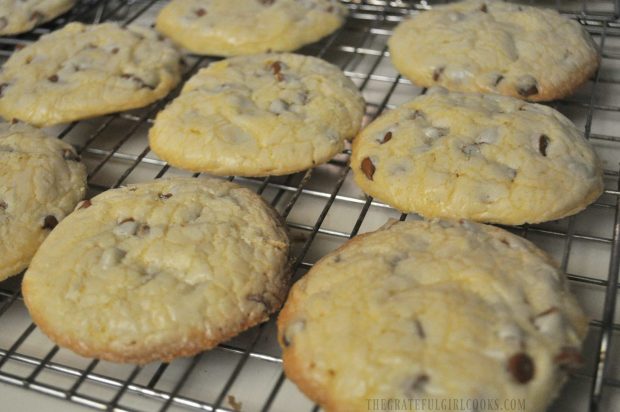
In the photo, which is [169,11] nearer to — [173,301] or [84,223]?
[84,223]

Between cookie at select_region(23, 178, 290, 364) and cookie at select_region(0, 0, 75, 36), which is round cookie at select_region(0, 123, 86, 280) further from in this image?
cookie at select_region(0, 0, 75, 36)

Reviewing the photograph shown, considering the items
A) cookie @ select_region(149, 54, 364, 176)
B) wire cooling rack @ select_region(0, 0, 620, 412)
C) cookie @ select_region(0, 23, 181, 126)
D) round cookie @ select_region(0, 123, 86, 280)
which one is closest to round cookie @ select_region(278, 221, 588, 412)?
wire cooling rack @ select_region(0, 0, 620, 412)

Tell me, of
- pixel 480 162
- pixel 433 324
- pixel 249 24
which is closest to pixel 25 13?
pixel 249 24

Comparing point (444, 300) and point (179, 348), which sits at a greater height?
point (444, 300)

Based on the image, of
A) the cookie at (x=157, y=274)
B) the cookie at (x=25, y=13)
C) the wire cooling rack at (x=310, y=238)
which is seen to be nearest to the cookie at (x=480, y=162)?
the wire cooling rack at (x=310, y=238)

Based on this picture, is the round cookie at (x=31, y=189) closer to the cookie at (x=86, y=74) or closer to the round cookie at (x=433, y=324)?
Answer: the cookie at (x=86, y=74)

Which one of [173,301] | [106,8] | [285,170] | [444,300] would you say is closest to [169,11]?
[106,8]
